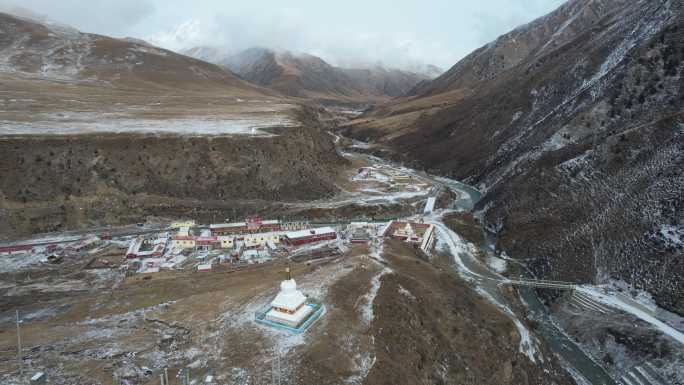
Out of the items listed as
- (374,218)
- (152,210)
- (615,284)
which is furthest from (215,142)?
(615,284)

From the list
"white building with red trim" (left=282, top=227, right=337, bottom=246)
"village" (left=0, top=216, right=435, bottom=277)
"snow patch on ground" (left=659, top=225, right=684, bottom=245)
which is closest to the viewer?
"snow patch on ground" (left=659, top=225, right=684, bottom=245)

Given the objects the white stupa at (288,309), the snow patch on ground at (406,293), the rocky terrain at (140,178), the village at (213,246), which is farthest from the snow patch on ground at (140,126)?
the snow patch on ground at (406,293)

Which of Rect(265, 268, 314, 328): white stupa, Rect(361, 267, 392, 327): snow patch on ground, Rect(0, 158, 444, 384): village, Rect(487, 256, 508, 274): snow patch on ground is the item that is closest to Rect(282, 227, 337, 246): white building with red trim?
Rect(0, 158, 444, 384): village

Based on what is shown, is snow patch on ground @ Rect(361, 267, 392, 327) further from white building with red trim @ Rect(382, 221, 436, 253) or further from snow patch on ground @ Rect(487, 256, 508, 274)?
snow patch on ground @ Rect(487, 256, 508, 274)

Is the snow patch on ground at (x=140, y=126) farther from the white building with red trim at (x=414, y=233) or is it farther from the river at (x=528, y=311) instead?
the river at (x=528, y=311)

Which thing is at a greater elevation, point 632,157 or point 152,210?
point 632,157

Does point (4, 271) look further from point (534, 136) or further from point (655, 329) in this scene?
point (534, 136)
